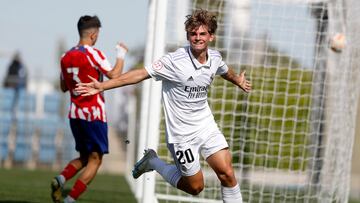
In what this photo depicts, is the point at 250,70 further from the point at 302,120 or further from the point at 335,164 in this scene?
the point at 335,164

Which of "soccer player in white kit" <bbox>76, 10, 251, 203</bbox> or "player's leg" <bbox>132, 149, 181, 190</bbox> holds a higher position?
"soccer player in white kit" <bbox>76, 10, 251, 203</bbox>

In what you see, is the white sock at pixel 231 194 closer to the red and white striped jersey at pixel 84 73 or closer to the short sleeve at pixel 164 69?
the short sleeve at pixel 164 69

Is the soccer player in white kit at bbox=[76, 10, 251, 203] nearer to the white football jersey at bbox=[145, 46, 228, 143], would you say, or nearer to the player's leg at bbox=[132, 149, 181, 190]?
the white football jersey at bbox=[145, 46, 228, 143]

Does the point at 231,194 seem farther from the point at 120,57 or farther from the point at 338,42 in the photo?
the point at 338,42

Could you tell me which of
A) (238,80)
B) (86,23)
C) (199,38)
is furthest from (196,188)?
(86,23)

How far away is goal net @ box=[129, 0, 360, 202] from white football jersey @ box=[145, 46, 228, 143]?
2.77 m

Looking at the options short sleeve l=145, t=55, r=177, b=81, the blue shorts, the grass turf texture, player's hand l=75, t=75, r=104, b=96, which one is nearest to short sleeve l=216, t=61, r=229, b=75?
short sleeve l=145, t=55, r=177, b=81

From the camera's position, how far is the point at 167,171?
353 inches

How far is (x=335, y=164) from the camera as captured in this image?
11.7 metres

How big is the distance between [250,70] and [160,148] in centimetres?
151

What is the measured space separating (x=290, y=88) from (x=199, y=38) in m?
4.51

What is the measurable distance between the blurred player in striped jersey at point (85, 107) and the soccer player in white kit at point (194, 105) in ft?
5.09

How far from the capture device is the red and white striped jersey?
9797 millimetres

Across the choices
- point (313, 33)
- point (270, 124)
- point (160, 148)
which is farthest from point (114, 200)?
point (313, 33)
